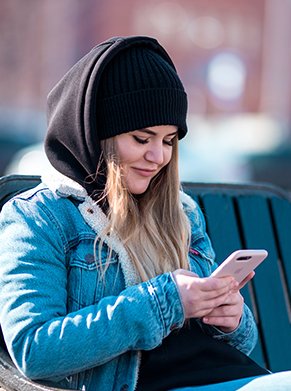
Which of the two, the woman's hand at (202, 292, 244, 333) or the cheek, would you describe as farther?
the cheek

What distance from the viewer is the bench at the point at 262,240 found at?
3576 millimetres

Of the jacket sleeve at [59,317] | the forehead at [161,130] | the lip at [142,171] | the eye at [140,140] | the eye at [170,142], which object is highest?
the forehead at [161,130]

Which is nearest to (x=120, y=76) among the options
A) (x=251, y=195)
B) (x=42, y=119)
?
(x=251, y=195)

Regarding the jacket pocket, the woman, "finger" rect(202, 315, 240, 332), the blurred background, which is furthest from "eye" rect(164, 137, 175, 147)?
the blurred background

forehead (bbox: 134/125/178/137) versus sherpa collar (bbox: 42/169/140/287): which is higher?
forehead (bbox: 134/125/178/137)

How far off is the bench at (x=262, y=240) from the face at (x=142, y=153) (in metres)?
0.80

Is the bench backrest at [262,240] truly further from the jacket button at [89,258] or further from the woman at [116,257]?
the jacket button at [89,258]

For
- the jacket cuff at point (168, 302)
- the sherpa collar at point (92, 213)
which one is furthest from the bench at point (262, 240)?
the jacket cuff at point (168, 302)

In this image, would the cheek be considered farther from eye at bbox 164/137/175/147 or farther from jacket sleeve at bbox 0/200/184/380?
jacket sleeve at bbox 0/200/184/380

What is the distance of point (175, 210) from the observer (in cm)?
290

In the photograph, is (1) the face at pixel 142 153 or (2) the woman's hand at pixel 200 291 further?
(1) the face at pixel 142 153

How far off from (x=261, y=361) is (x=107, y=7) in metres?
21.9

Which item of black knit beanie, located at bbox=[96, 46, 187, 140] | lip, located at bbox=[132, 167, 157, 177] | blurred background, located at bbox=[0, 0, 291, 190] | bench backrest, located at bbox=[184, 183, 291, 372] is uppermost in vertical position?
black knit beanie, located at bbox=[96, 46, 187, 140]

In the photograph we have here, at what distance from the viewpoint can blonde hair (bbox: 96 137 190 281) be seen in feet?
8.96
